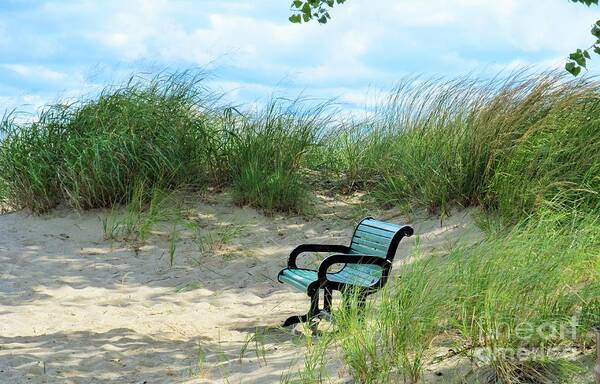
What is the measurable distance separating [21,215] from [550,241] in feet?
22.1

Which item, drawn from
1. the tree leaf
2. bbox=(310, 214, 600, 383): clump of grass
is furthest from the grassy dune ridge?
the tree leaf

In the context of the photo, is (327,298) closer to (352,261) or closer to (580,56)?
(352,261)

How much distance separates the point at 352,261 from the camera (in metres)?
5.80

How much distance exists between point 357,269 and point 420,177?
2999mm

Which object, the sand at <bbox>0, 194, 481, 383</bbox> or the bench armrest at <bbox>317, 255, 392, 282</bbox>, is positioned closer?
the sand at <bbox>0, 194, 481, 383</bbox>

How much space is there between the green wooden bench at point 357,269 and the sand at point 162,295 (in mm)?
341

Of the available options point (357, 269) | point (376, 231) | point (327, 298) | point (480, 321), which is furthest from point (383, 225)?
point (480, 321)

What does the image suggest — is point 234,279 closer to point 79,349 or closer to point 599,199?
point 79,349

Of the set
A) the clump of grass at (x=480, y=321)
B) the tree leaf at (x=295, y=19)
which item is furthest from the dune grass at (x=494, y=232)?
the tree leaf at (x=295, y=19)

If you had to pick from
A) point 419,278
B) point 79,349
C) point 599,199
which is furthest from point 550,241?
point 79,349

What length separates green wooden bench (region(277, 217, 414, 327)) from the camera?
566 centimetres

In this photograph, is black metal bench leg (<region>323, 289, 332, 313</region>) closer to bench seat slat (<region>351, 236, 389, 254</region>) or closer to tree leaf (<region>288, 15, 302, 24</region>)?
bench seat slat (<region>351, 236, 389, 254</region>)

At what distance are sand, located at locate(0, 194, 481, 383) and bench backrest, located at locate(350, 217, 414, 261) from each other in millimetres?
851

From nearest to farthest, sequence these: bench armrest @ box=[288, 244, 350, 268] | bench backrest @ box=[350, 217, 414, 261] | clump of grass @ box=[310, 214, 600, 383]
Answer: clump of grass @ box=[310, 214, 600, 383], bench backrest @ box=[350, 217, 414, 261], bench armrest @ box=[288, 244, 350, 268]
